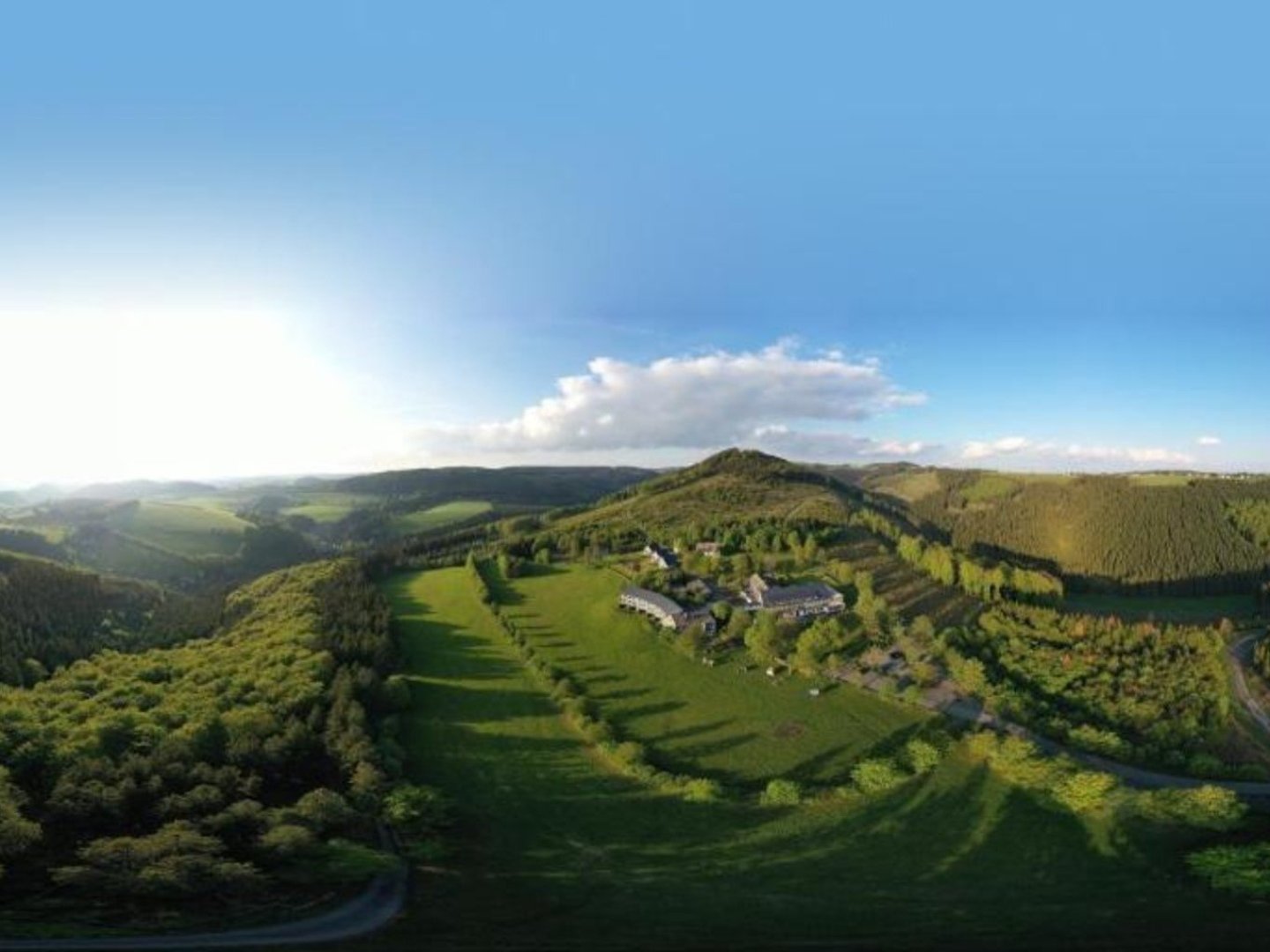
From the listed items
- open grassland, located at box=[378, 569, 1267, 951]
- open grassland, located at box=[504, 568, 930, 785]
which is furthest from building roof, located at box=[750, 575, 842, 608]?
open grassland, located at box=[378, 569, 1267, 951]

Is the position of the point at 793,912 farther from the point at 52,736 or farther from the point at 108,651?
the point at 108,651

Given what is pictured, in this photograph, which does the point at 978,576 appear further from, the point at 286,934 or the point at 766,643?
the point at 286,934

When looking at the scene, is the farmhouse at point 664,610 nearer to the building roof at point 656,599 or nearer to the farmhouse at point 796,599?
the building roof at point 656,599

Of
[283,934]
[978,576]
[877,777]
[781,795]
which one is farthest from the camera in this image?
[978,576]

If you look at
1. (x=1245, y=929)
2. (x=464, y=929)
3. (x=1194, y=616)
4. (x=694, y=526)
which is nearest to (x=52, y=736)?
(x=464, y=929)

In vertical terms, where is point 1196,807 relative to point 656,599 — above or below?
below

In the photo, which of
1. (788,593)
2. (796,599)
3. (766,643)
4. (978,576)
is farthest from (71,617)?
(978,576)

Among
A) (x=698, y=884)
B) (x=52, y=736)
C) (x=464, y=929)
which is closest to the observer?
(x=464, y=929)
